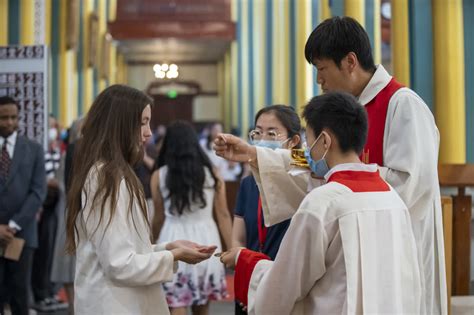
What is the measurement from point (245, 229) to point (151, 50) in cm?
2953

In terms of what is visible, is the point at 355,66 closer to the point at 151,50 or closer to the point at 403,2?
the point at 403,2

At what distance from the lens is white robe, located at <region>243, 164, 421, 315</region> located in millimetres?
2475

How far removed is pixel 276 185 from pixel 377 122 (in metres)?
0.46

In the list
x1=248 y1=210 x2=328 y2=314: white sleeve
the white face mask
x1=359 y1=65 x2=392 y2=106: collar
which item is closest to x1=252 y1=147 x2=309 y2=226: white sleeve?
x1=359 y1=65 x2=392 y2=106: collar

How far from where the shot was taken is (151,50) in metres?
33.3

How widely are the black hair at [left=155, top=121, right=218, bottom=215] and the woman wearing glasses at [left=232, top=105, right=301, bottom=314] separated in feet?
4.57

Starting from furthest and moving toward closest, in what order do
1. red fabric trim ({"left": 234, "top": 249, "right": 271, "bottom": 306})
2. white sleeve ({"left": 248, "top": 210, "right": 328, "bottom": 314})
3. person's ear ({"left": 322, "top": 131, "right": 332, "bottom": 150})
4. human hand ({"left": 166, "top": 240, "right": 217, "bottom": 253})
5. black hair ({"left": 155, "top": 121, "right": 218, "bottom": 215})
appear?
1. black hair ({"left": 155, "top": 121, "right": 218, "bottom": 215})
2. human hand ({"left": 166, "top": 240, "right": 217, "bottom": 253})
3. red fabric trim ({"left": 234, "top": 249, "right": 271, "bottom": 306})
4. person's ear ({"left": 322, "top": 131, "right": 332, "bottom": 150})
5. white sleeve ({"left": 248, "top": 210, "right": 328, "bottom": 314})

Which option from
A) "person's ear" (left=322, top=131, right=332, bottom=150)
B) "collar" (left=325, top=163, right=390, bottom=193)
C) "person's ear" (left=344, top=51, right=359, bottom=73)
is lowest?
"collar" (left=325, top=163, right=390, bottom=193)

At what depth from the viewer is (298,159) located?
3.04 meters

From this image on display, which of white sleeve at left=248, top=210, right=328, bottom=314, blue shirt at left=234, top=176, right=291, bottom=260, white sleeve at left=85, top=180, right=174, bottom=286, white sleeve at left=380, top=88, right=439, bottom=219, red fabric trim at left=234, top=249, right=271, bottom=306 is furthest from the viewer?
blue shirt at left=234, top=176, right=291, bottom=260

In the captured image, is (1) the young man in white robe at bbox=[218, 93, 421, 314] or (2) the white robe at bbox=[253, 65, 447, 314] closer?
(1) the young man in white robe at bbox=[218, 93, 421, 314]

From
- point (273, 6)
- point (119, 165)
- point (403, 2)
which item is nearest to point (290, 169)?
point (119, 165)

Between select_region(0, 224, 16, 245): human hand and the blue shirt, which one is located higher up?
the blue shirt

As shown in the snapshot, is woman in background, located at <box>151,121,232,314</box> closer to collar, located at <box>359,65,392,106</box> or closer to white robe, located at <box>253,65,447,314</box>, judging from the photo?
white robe, located at <box>253,65,447,314</box>
